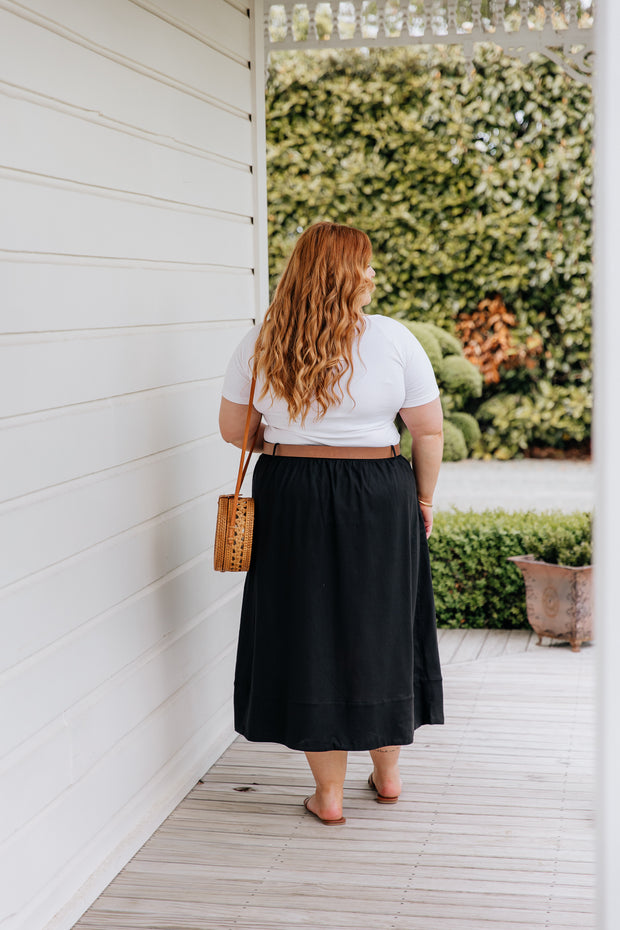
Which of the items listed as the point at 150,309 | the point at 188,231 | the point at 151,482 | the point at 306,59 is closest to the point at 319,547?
the point at 151,482

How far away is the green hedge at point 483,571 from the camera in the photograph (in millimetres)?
5441

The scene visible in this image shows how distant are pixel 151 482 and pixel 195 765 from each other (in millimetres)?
960

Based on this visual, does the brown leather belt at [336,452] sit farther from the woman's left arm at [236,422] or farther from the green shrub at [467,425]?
the green shrub at [467,425]

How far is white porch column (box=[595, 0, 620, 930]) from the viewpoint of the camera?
1.15 m

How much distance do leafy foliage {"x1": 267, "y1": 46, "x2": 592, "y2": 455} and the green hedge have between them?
3022mm

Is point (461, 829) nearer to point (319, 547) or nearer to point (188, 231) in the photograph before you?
point (319, 547)

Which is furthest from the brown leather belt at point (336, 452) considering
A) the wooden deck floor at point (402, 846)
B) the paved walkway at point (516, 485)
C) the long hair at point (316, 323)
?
the paved walkway at point (516, 485)

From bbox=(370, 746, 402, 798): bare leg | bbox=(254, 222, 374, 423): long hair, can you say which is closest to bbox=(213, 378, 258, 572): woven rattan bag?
bbox=(254, 222, 374, 423): long hair

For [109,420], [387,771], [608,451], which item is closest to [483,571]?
[387,771]

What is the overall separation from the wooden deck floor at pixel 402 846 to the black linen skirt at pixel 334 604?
0.29 m

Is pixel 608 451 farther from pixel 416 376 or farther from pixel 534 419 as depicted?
pixel 534 419

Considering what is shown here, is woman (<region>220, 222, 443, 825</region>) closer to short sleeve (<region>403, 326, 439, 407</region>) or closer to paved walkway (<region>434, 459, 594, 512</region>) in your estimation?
short sleeve (<region>403, 326, 439, 407</region>)

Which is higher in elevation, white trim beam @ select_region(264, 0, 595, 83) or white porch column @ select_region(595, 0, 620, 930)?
white trim beam @ select_region(264, 0, 595, 83)

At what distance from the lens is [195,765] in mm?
3475
